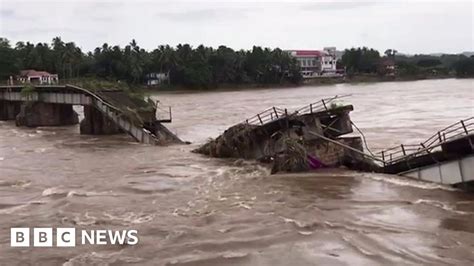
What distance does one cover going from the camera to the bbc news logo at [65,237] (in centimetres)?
1583

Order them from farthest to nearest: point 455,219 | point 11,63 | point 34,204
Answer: point 11,63 < point 34,204 < point 455,219

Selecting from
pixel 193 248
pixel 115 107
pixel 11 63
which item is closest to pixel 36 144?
pixel 115 107

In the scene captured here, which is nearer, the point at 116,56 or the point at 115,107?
the point at 115,107

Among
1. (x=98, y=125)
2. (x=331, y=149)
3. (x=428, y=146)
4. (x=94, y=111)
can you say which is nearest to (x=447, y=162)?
(x=428, y=146)

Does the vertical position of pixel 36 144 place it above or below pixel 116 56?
below

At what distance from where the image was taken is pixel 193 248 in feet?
50.1

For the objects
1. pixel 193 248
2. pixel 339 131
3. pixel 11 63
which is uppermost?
pixel 11 63

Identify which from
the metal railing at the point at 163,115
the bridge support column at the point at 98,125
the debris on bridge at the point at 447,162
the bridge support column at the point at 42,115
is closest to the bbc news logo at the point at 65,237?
the debris on bridge at the point at 447,162

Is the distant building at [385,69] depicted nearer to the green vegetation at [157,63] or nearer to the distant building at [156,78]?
the green vegetation at [157,63]

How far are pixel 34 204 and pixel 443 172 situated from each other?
15.5m

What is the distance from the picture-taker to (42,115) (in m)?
55.4

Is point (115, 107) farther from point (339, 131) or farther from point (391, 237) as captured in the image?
point (391, 237)

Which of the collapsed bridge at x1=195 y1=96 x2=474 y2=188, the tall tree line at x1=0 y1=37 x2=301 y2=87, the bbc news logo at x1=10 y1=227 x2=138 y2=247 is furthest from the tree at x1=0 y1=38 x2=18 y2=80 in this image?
the bbc news logo at x1=10 y1=227 x2=138 y2=247

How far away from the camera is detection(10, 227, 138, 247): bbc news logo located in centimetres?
1583
